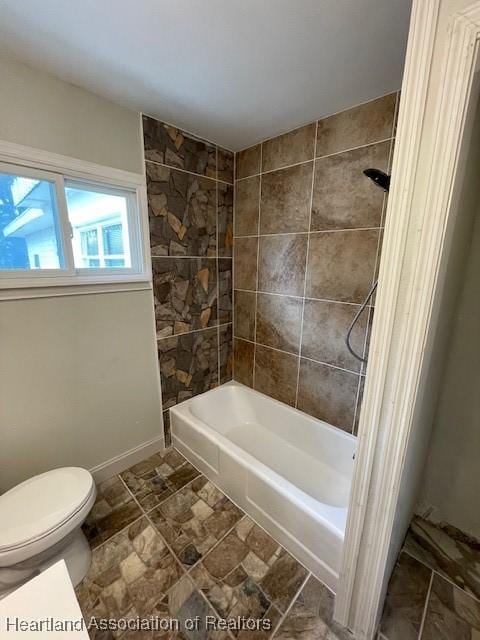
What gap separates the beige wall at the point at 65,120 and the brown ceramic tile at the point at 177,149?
8 cm

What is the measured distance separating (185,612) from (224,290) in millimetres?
1940

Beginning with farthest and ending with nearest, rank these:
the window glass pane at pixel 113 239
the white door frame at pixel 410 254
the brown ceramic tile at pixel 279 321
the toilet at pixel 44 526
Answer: the brown ceramic tile at pixel 279 321 < the window glass pane at pixel 113 239 < the toilet at pixel 44 526 < the white door frame at pixel 410 254

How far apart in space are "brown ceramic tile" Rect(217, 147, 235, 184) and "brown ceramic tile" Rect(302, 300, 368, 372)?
1.22 m

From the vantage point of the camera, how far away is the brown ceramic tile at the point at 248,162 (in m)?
2.00

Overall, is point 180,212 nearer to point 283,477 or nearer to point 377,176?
point 377,176

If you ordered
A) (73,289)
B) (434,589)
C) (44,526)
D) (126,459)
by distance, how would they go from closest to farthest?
(44,526)
(434,589)
(73,289)
(126,459)

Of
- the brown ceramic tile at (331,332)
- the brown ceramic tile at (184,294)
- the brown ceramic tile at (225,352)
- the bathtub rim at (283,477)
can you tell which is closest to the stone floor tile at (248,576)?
the bathtub rim at (283,477)

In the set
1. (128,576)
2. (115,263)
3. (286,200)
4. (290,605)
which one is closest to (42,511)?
(128,576)

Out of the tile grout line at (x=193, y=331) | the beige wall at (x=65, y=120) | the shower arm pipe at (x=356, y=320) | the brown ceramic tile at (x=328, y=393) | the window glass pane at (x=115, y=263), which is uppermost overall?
the beige wall at (x=65, y=120)

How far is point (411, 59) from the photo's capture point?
638mm

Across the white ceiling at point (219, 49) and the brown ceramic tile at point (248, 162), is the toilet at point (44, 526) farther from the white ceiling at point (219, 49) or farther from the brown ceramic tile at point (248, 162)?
the brown ceramic tile at point (248, 162)

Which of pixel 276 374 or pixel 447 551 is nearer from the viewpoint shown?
pixel 447 551

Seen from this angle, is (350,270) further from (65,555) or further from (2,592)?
(2,592)

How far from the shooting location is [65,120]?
1.35 metres
